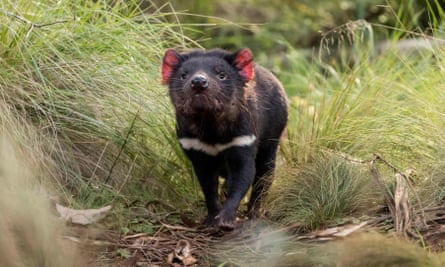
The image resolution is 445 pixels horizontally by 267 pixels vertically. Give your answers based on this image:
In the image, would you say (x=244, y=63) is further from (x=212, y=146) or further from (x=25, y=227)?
(x=25, y=227)

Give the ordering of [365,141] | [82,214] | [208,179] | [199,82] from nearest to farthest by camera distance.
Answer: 1. [82,214]
2. [199,82]
3. [208,179]
4. [365,141]

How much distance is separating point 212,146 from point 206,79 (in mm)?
464

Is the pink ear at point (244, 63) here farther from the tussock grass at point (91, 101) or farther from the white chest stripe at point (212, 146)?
the tussock grass at point (91, 101)

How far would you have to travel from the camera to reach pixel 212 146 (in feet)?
15.8

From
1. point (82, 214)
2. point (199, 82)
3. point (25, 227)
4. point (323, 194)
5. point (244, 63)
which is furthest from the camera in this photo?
point (244, 63)

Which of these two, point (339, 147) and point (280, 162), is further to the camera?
point (280, 162)

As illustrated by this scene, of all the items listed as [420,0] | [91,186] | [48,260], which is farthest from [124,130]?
[420,0]

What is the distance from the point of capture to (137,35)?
17.9ft

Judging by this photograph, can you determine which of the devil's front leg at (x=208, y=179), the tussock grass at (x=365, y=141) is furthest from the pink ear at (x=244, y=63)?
the tussock grass at (x=365, y=141)

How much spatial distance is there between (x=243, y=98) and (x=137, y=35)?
1.00 meters

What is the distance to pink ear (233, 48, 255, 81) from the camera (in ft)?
15.6

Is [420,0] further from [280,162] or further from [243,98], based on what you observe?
[243,98]

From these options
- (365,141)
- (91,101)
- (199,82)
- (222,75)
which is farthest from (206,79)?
(365,141)

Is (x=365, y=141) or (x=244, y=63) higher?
(x=244, y=63)
